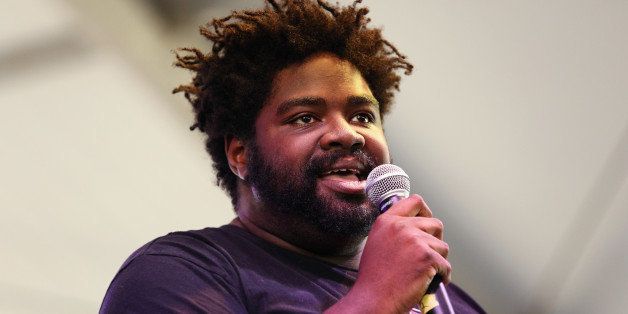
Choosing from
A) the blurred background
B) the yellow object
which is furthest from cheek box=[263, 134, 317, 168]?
the blurred background

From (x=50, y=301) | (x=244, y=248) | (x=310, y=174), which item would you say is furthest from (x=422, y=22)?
(x=50, y=301)

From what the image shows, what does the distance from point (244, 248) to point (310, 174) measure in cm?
18

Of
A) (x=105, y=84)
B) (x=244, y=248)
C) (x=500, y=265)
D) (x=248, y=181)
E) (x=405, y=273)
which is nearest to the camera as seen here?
(x=405, y=273)

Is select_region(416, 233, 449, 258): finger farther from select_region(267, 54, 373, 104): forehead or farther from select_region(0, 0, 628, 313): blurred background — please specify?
select_region(0, 0, 628, 313): blurred background

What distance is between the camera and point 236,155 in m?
1.81

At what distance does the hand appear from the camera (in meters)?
1.17

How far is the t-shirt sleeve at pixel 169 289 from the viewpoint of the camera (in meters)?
1.25

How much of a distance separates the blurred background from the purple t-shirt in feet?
2.60

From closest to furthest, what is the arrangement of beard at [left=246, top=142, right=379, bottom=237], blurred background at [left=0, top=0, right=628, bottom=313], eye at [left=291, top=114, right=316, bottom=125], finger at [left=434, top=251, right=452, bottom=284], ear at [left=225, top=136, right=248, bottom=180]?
finger at [left=434, top=251, right=452, bottom=284] → beard at [left=246, top=142, right=379, bottom=237] → eye at [left=291, top=114, right=316, bottom=125] → ear at [left=225, top=136, right=248, bottom=180] → blurred background at [left=0, top=0, right=628, bottom=313]

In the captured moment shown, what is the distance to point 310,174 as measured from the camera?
1566mm

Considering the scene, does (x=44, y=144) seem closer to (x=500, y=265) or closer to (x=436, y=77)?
(x=436, y=77)

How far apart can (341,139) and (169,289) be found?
0.45m

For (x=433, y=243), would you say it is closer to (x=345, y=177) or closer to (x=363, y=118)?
(x=345, y=177)

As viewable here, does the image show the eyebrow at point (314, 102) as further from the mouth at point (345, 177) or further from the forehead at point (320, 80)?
the mouth at point (345, 177)
